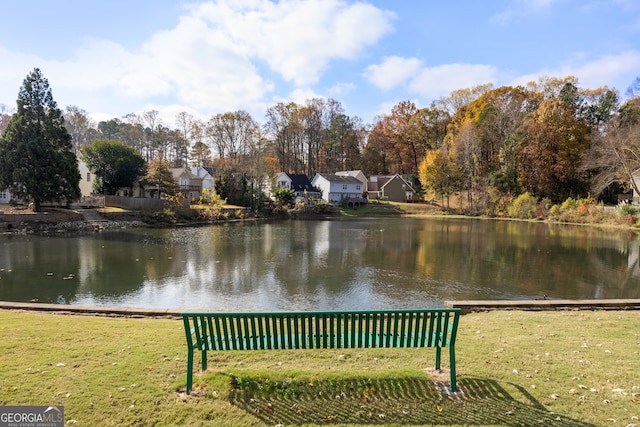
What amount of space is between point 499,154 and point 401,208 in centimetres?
1881

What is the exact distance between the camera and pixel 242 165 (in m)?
65.2

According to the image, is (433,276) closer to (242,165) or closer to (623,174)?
(623,174)

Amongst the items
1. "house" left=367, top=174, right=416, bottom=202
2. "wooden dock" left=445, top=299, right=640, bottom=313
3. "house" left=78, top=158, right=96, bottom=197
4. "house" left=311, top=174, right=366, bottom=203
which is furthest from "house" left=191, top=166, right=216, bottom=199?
"wooden dock" left=445, top=299, right=640, bottom=313

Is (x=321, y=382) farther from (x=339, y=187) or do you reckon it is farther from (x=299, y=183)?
(x=339, y=187)

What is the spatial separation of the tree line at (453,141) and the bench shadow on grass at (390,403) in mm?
47401

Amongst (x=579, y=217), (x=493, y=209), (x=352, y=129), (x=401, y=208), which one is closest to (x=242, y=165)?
(x=401, y=208)

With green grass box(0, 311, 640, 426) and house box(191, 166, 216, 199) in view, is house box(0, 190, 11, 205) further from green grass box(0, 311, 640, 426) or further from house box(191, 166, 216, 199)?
green grass box(0, 311, 640, 426)

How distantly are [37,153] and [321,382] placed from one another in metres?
45.1

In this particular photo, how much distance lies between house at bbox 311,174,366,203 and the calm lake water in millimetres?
45179

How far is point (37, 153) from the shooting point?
39.2 m

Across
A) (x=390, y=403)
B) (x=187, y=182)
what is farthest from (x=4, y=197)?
(x=390, y=403)

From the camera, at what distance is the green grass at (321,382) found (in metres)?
4.50

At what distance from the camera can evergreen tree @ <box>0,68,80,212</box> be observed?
38219mm

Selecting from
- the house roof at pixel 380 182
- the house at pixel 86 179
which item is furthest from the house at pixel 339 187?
the house at pixel 86 179
